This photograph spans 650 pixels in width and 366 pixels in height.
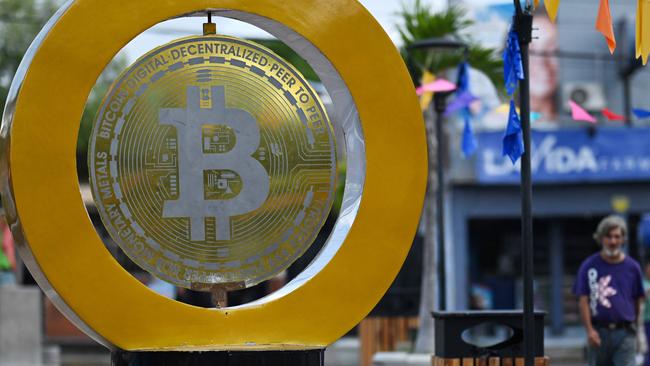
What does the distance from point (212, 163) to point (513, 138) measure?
7.95 feet

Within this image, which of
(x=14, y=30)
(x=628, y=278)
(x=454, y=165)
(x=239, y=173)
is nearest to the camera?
(x=239, y=173)

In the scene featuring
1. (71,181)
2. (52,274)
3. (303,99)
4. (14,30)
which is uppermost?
(14,30)

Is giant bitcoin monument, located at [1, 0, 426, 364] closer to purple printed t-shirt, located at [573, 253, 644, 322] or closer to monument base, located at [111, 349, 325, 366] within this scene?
monument base, located at [111, 349, 325, 366]

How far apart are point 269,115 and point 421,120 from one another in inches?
38.8

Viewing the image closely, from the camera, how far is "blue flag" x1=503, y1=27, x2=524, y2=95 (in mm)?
9000

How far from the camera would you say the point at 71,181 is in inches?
290

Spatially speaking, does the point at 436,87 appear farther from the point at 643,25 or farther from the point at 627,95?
the point at 627,95

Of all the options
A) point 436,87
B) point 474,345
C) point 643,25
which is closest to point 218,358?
point 474,345

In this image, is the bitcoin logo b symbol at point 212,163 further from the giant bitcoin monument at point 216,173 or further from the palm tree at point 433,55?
the palm tree at point 433,55

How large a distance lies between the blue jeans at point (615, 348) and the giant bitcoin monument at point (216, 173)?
3.14 metres

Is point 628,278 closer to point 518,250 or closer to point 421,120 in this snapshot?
point 421,120

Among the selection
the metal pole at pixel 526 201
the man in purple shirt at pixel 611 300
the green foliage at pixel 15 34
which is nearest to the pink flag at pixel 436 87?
→ the man in purple shirt at pixel 611 300

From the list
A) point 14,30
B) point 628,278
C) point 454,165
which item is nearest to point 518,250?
point 454,165

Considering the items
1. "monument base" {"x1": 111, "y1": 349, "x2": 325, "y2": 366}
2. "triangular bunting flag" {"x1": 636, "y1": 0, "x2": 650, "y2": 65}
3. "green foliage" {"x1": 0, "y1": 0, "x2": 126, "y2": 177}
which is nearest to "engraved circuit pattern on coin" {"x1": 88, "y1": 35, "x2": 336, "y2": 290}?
"monument base" {"x1": 111, "y1": 349, "x2": 325, "y2": 366}
